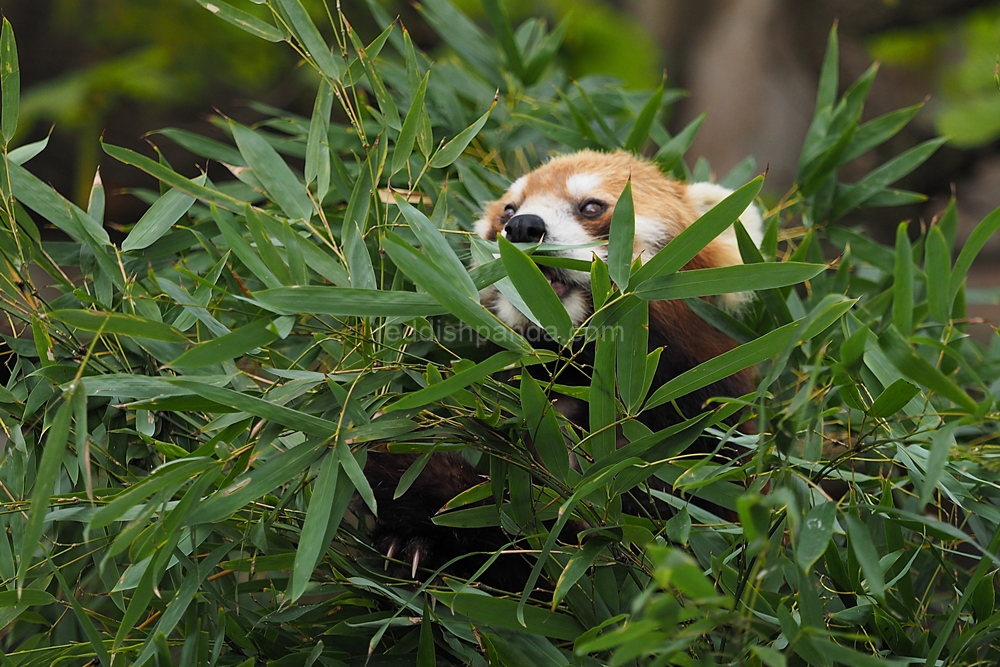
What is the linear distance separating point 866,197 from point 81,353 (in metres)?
2.02

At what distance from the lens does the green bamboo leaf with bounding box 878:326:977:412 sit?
3.20ft

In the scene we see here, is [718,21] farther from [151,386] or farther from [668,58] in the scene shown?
[151,386]

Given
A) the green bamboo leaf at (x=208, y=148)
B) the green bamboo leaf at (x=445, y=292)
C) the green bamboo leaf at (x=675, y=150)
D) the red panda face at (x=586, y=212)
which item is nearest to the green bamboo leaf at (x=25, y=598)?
the green bamboo leaf at (x=445, y=292)

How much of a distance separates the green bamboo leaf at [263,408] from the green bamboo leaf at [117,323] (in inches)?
2.7

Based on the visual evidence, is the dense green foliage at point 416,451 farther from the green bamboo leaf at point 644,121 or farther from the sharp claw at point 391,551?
the green bamboo leaf at point 644,121

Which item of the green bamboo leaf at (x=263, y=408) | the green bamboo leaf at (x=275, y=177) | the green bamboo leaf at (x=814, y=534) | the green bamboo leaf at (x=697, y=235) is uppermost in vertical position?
the green bamboo leaf at (x=697, y=235)

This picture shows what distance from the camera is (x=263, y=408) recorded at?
111 centimetres

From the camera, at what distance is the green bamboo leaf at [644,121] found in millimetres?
2232

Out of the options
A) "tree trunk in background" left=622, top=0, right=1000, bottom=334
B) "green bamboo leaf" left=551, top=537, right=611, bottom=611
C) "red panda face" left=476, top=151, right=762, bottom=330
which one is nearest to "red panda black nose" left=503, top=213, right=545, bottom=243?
"red panda face" left=476, top=151, right=762, bottom=330

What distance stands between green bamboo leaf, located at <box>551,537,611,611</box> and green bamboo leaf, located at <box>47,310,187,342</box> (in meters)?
0.63

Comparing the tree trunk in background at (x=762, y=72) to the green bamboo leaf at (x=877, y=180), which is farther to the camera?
the tree trunk in background at (x=762, y=72)

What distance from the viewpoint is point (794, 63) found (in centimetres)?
509

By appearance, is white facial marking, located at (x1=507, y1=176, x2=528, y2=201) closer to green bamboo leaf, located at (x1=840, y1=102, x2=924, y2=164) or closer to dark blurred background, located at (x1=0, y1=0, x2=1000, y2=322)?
green bamboo leaf, located at (x1=840, y1=102, x2=924, y2=164)

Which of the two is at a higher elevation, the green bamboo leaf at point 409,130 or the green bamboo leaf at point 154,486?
the green bamboo leaf at point 409,130
